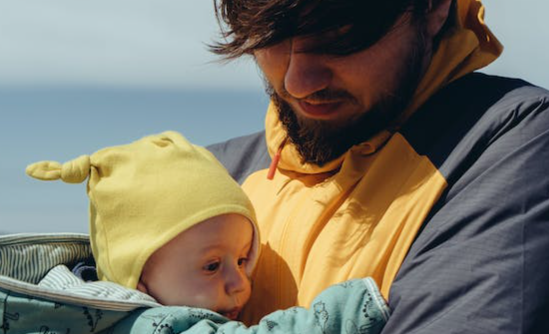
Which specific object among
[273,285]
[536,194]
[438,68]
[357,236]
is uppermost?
[438,68]

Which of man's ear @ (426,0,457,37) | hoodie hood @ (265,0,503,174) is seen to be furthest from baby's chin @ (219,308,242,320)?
man's ear @ (426,0,457,37)

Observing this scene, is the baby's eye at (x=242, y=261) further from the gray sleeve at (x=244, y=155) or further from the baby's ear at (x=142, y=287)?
the gray sleeve at (x=244, y=155)

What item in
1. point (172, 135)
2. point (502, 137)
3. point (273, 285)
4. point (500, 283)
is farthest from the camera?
point (172, 135)

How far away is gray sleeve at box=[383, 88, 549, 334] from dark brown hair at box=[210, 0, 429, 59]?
0.62 metres

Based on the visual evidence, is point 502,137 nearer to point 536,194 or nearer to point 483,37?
point 536,194

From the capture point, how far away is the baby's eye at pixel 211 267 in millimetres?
2846

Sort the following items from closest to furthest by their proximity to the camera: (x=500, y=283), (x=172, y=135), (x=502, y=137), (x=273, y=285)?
1. (x=500, y=283)
2. (x=502, y=137)
3. (x=273, y=285)
4. (x=172, y=135)

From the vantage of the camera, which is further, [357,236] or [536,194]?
[357,236]

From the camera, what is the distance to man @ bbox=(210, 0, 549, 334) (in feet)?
7.78

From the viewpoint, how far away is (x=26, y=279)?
3.05 m

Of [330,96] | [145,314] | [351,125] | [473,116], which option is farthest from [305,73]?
[145,314]

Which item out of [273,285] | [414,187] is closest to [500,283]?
[414,187]

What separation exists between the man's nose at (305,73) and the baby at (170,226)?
0.41 metres

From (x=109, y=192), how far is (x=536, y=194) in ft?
4.68
